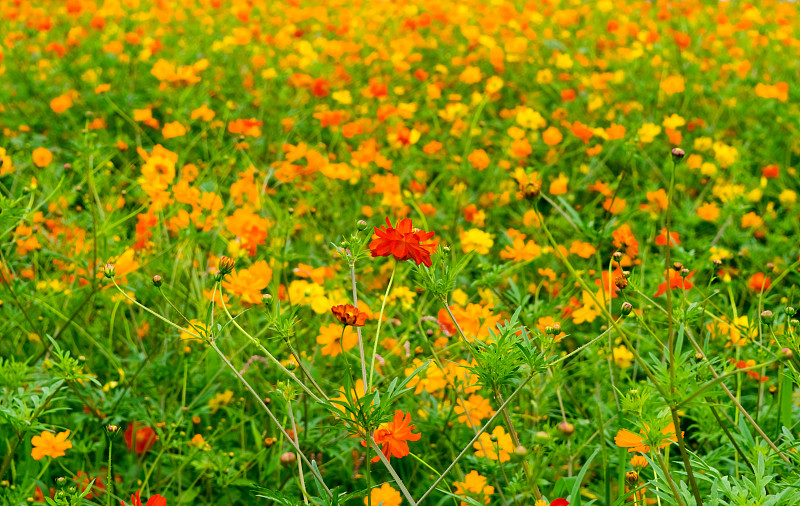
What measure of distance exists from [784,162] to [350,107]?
72.2 inches

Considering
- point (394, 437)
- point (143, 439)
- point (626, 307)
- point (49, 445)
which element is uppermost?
point (626, 307)

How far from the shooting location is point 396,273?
1635mm

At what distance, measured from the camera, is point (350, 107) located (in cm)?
309

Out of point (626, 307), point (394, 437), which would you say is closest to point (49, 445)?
point (394, 437)

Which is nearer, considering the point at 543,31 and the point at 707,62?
the point at 707,62

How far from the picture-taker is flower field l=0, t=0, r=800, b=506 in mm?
1042

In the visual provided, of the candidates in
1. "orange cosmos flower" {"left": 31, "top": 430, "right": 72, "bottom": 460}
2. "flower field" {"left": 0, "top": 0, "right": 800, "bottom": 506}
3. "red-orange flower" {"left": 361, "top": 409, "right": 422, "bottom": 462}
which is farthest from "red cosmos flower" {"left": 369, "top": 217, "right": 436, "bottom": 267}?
"orange cosmos flower" {"left": 31, "top": 430, "right": 72, "bottom": 460}

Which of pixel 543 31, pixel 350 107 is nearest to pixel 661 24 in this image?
pixel 543 31

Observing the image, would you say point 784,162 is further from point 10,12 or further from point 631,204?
point 10,12

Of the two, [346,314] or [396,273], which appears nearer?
[346,314]

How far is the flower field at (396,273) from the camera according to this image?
1.04 metres

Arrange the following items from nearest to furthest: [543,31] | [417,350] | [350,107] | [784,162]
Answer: [417,350] < [784,162] < [350,107] < [543,31]

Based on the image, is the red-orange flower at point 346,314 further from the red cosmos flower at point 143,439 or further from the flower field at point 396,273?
the red cosmos flower at point 143,439

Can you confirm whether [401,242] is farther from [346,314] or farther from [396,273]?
[396,273]
